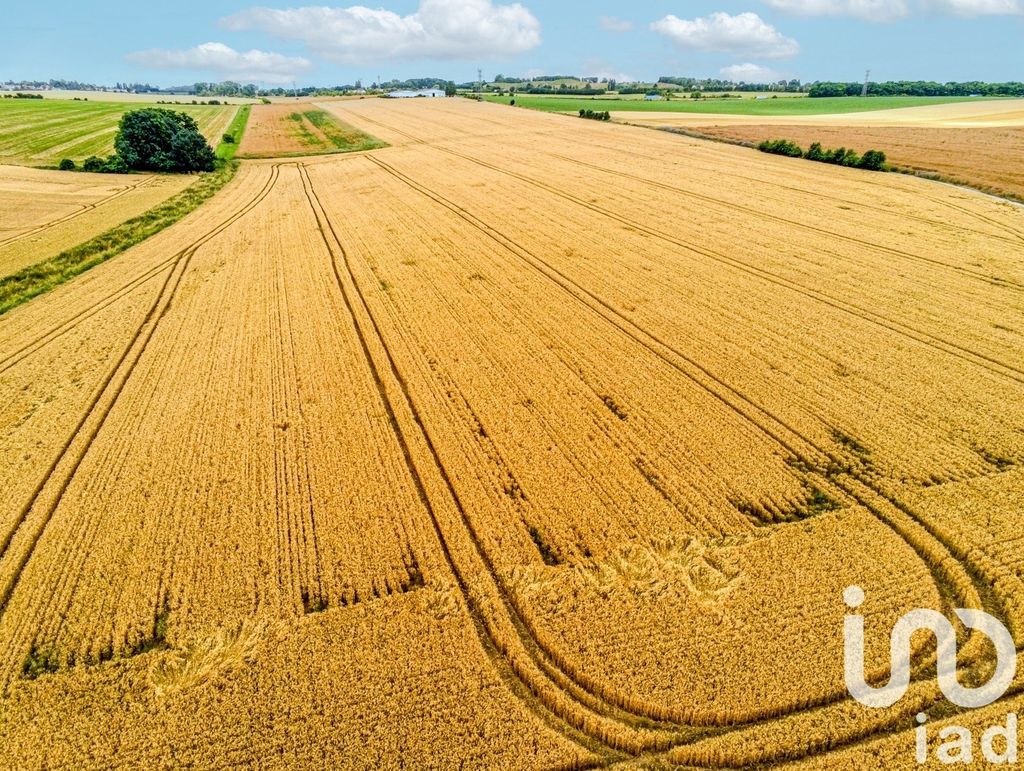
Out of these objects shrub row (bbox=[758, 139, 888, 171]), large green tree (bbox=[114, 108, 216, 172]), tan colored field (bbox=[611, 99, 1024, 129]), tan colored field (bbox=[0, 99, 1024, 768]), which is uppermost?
tan colored field (bbox=[611, 99, 1024, 129])

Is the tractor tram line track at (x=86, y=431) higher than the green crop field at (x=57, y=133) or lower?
lower

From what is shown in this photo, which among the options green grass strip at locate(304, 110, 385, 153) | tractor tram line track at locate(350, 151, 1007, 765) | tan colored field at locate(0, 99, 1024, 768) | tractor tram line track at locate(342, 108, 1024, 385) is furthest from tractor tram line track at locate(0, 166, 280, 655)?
green grass strip at locate(304, 110, 385, 153)

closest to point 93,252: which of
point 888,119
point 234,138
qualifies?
point 234,138

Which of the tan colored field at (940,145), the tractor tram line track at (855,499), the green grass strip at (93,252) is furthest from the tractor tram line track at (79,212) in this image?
the tan colored field at (940,145)

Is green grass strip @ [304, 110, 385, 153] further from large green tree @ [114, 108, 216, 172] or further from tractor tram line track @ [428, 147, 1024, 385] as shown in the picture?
tractor tram line track @ [428, 147, 1024, 385]

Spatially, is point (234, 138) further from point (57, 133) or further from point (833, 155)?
point (833, 155)

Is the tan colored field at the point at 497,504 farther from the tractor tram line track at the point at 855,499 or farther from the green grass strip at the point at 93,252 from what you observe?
the green grass strip at the point at 93,252

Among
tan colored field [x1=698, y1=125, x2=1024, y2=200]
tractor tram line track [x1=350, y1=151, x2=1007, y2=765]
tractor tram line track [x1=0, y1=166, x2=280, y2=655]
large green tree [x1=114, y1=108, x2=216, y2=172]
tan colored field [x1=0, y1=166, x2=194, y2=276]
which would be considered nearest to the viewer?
tractor tram line track [x1=350, y1=151, x2=1007, y2=765]
